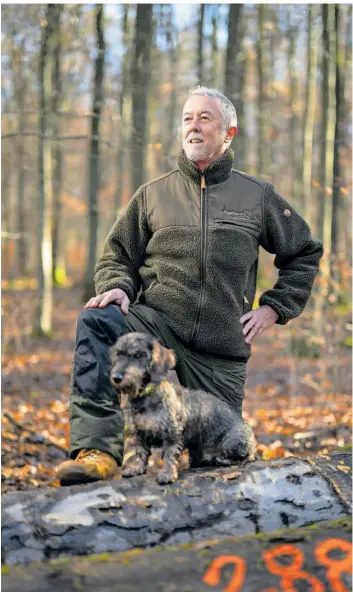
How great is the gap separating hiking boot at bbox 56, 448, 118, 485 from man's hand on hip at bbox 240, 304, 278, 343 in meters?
1.18

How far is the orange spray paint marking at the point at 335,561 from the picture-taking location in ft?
9.19

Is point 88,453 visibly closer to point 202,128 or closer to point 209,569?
point 209,569

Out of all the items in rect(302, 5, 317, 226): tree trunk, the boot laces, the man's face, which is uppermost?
rect(302, 5, 317, 226): tree trunk

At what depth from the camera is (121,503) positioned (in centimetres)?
324

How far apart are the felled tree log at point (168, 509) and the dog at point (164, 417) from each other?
7.0 inches

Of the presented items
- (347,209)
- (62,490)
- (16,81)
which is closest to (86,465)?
(62,490)

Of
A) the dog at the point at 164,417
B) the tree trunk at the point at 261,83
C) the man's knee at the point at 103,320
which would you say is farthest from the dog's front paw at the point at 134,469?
the tree trunk at the point at 261,83

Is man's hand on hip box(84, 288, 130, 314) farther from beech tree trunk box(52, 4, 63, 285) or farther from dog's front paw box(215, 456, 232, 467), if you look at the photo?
beech tree trunk box(52, 4, 63, 285)

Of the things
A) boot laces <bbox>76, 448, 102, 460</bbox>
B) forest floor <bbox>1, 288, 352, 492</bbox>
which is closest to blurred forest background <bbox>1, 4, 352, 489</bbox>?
forest floor <bbox>1, 288, 352, 492</bbox>

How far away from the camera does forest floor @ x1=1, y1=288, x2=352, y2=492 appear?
648cm

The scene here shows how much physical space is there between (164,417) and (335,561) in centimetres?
116

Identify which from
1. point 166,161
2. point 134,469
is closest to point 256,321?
point 134,469

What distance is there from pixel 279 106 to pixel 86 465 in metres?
21.8

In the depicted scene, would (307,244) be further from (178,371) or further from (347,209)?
(347,209)
